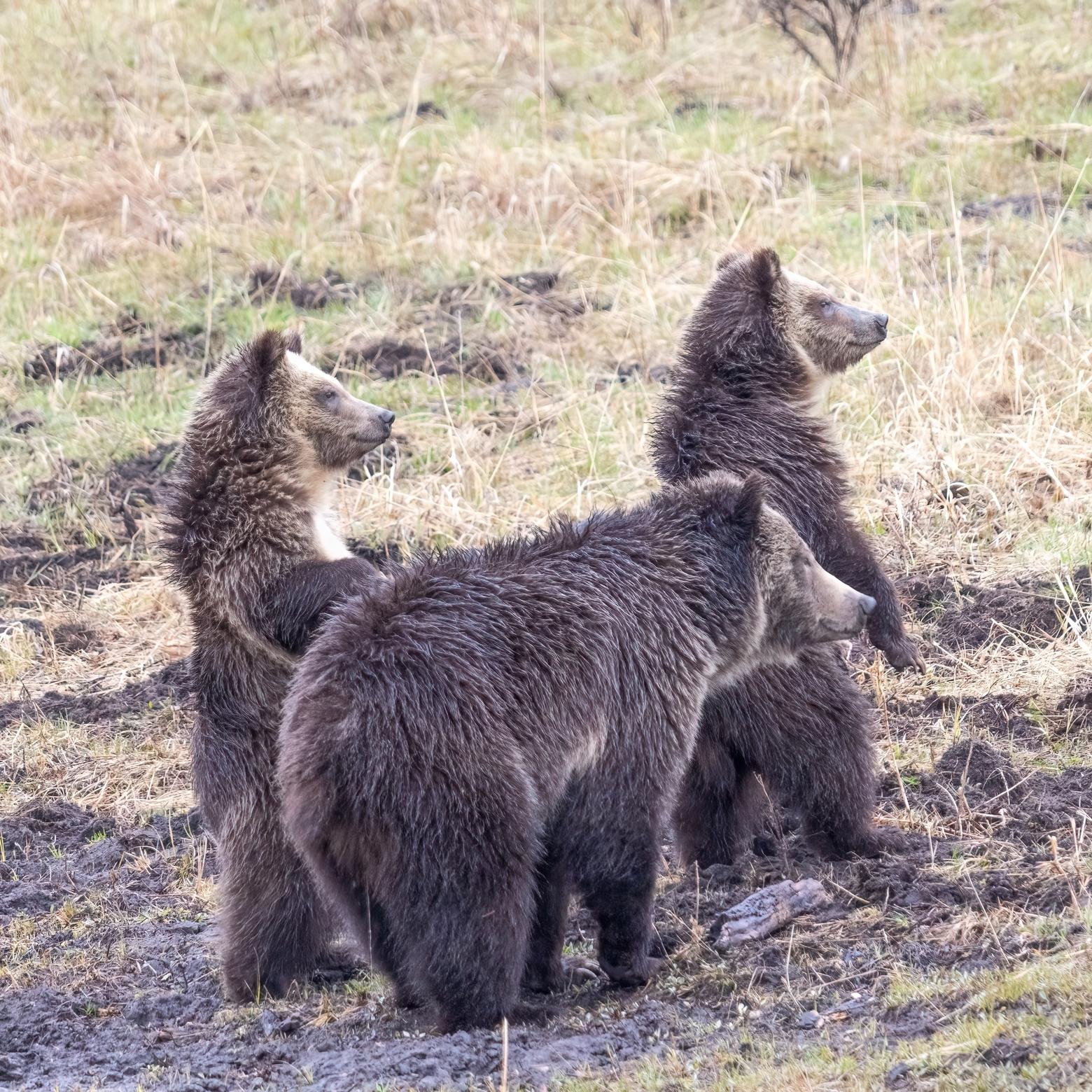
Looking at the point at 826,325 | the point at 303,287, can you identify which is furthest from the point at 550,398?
the point at 826,325

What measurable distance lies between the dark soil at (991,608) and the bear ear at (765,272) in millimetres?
1864

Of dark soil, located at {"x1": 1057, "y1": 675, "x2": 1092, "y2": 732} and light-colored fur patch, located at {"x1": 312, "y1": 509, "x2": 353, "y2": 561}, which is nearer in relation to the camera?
light-colored fur patch, located at {"x1": 312, "y1": 509, "x2": 353, "y2": 561}

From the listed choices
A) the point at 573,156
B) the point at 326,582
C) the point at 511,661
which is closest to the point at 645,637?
the point at 511,661

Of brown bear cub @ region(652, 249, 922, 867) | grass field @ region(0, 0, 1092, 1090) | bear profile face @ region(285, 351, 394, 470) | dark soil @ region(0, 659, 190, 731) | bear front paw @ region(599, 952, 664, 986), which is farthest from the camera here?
dark soil @ region(0, 659, 190, 731)

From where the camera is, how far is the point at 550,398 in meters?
9.91

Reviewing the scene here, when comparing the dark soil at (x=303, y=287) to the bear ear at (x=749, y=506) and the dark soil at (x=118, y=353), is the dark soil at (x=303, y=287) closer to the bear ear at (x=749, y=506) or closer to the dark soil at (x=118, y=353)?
the dark soil at (x=118, y=353)

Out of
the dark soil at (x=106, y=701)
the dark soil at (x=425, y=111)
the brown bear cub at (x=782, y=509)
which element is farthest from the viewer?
the dark soil at (x=425, y=111)

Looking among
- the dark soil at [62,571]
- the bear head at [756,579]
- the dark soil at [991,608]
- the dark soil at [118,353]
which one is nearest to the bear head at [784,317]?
the bear head at [756,579]

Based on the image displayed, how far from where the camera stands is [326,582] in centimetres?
553

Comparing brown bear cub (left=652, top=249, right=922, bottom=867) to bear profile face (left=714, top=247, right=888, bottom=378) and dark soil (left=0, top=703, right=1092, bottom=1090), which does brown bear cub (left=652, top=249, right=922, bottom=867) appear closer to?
bear profile face (left=714, top=247, right=888, bottom=378)

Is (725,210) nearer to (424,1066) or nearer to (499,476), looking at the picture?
(499,476)

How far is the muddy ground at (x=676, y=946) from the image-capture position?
4469 millimetres

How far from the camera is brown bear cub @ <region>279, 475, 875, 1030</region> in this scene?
4465 mm

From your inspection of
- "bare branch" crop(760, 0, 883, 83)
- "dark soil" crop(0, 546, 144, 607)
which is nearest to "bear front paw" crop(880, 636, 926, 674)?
"dark soil" crop(0, 546, 144, 607)
